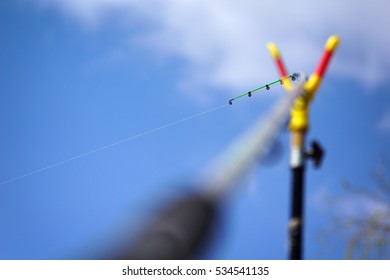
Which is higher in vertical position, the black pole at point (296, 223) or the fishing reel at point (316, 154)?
the fishing reel at point (316, 154)

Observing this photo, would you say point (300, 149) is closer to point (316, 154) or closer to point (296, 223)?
point (316, 154)

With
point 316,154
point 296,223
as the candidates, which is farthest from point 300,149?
point 296,223

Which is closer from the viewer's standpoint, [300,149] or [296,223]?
[296,223]

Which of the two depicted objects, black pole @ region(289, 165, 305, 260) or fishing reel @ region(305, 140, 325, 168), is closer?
black pole @ region(289, 165, 305, 260)

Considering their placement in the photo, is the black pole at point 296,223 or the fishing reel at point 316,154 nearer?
the black pole at point 296,223

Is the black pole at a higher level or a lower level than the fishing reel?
lower

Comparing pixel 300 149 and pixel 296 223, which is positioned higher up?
pixel 300 149

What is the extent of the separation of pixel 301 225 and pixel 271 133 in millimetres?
650

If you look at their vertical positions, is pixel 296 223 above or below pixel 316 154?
below
